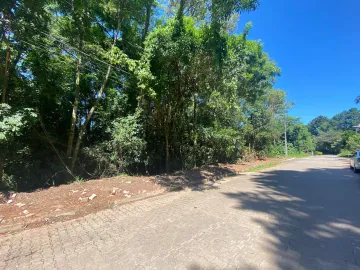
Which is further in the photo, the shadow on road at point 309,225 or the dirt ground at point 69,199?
the dirt ground at point 69,199

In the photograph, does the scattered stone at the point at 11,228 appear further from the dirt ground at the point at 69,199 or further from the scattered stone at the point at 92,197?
the scattered stone at the point at 92,197

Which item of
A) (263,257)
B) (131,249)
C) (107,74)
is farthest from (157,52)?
(263,257)

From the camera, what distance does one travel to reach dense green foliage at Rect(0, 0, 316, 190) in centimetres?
559

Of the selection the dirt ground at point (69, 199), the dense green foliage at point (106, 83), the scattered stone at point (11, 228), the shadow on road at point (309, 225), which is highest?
the dense green foliage at point (106, 83)

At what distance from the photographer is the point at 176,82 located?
27.7 ft

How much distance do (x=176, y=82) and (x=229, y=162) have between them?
8430mm

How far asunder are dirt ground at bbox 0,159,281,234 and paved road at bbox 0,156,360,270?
0.29 m

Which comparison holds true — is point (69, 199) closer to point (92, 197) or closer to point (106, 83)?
point (92, 197)

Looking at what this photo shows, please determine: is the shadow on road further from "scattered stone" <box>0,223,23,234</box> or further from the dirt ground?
"scattered stone" <box>0,223,23,234</box>

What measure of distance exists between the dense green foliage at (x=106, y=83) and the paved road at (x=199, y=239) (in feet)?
9.61

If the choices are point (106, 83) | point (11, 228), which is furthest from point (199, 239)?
point (106, 83)

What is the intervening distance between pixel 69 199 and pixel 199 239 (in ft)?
11.4

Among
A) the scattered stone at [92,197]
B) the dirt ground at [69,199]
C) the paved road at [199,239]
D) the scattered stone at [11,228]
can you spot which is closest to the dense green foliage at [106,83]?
the dirt ground at [69,199]

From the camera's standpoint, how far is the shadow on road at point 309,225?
259cm
